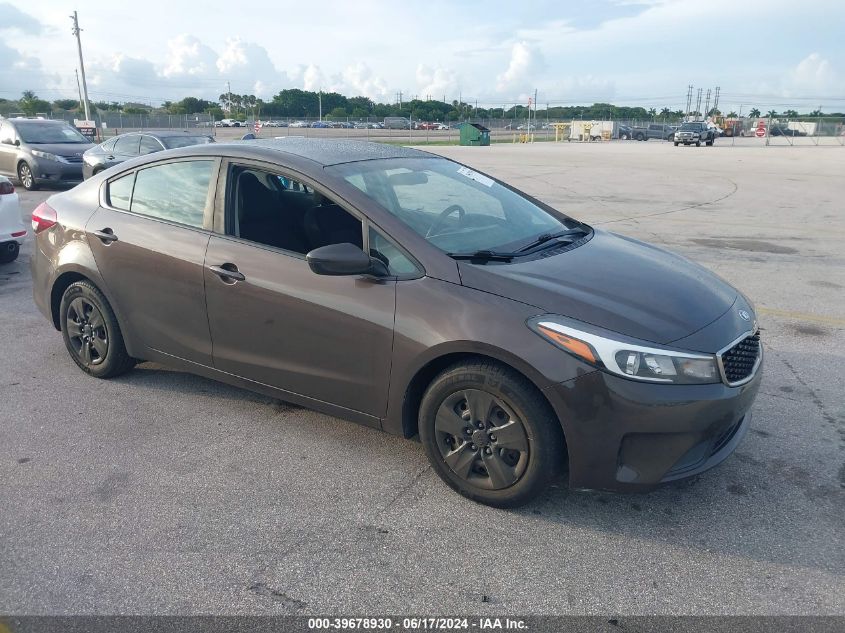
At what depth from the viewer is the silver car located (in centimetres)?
1529

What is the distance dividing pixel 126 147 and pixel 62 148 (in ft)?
5.17

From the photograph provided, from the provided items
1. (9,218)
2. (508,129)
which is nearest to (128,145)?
(9,218)

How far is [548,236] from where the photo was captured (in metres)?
3.95

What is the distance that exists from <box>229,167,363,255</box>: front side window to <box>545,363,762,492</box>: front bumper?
1516 mm

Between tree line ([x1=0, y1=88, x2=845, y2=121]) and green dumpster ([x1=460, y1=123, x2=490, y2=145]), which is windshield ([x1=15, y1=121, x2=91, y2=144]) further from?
tree line ([x1=0, y1=88, x2=845, y2=121])

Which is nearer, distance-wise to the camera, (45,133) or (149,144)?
(149,144)

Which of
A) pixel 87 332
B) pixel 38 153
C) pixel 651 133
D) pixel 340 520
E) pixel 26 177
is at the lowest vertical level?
pixel 340 520

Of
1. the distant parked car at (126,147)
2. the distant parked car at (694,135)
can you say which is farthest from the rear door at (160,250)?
the distant parked car at (694,135)

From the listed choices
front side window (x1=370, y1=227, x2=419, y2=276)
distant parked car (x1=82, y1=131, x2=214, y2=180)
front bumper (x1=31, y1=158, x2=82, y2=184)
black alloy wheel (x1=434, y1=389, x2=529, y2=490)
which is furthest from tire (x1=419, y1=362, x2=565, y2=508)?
front bumper (x1=31, y1=158, x2=82, y2=184)

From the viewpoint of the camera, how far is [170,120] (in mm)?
57688

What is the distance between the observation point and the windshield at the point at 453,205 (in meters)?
3.57

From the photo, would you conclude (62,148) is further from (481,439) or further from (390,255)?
(481,439)

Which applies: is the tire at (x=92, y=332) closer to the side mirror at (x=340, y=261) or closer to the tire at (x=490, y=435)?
the side mirror at (x=340, y=261)

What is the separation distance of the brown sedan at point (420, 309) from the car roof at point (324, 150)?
25 millimetres
